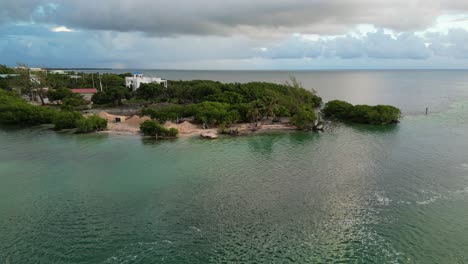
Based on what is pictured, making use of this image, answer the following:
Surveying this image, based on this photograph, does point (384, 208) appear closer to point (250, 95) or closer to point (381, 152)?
point (381, 152)

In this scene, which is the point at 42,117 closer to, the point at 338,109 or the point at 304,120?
the point at 304,120

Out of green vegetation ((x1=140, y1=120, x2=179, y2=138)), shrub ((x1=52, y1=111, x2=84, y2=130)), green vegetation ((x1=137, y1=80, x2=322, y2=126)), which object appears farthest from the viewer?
green vegetation ((x1=137, y1=80, x2=322, y2=126))

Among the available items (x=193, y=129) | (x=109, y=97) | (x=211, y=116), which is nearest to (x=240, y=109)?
(x=211, y=116)

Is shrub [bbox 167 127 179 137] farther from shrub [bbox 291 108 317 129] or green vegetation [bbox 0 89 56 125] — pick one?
green vegetation [bbox 0 89 56 125]

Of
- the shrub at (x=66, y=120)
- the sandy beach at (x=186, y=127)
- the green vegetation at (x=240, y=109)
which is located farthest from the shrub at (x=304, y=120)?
the shrub at (x=66, y=120)

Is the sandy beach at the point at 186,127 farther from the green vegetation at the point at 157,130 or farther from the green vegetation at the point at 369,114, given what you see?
the green vegetation at the point at 369,114

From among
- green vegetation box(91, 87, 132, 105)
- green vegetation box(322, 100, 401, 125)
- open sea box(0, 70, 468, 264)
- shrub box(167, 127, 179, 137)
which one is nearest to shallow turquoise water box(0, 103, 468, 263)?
open sea box(0, 70, 468, 264)
